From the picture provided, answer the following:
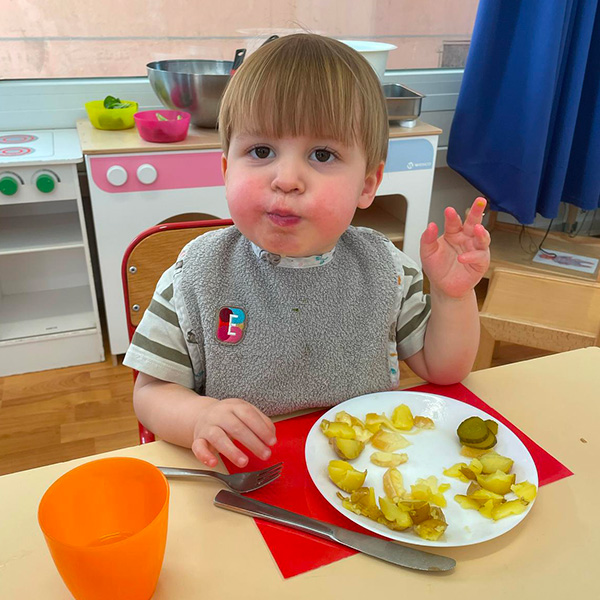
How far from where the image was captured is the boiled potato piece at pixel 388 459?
2.16 feet

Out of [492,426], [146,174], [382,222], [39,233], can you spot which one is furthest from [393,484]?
[382,222]

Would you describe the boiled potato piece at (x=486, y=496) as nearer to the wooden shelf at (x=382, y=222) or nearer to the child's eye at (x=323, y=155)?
the child's eye at (x=323, y=155)

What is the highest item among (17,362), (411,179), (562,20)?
(562,20)

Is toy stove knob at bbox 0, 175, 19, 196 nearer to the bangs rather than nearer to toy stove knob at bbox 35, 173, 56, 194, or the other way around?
toy stove knob at bbox 35, 173, 56, 194

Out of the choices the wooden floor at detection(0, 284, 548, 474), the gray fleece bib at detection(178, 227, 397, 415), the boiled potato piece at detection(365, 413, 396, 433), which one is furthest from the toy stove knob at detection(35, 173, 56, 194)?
the boiled potato piece at detection(365, 413, 396, 433)

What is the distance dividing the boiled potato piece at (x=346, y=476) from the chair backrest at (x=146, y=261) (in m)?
0.45

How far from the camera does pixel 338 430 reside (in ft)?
2.25

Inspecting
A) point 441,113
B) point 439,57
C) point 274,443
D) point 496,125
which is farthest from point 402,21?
point 274,443

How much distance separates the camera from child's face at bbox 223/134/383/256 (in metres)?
0.69

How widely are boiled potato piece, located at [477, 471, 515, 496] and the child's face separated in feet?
1.09

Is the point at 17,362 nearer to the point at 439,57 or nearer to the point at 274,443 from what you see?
the point at 274,443

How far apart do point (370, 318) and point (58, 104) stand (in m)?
1.64

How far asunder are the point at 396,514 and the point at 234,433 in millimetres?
190

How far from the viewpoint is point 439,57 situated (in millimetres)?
Answer: 2473
